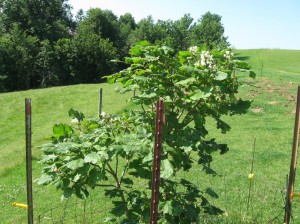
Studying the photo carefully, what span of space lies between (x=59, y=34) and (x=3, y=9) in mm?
9294

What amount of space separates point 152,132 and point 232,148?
10288 millimetres

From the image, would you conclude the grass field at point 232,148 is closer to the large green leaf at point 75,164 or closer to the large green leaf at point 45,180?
the large green leaf at point 45,180

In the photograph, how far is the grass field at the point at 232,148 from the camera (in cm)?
754

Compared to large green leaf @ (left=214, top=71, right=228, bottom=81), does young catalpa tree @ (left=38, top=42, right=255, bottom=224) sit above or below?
below

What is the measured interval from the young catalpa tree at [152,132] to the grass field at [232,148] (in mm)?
387

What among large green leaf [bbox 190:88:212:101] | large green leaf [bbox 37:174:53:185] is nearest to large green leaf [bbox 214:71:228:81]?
large green leaf [bbox 190:88:212:101]

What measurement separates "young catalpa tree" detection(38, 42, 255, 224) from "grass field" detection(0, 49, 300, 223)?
0.39m

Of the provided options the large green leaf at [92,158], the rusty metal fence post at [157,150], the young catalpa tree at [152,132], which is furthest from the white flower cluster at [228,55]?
the large green leaf at [92,158]

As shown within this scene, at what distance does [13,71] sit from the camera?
4294 cm

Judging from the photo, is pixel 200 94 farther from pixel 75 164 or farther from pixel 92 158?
pixel 75 164

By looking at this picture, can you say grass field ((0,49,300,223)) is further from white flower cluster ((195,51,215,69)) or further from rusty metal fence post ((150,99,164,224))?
rusty metal fence post ((150,99,164,224))

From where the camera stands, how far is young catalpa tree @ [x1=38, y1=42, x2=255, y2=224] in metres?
3.08

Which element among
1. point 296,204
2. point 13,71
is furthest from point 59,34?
point 296,204

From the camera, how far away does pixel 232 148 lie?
13.2 m
